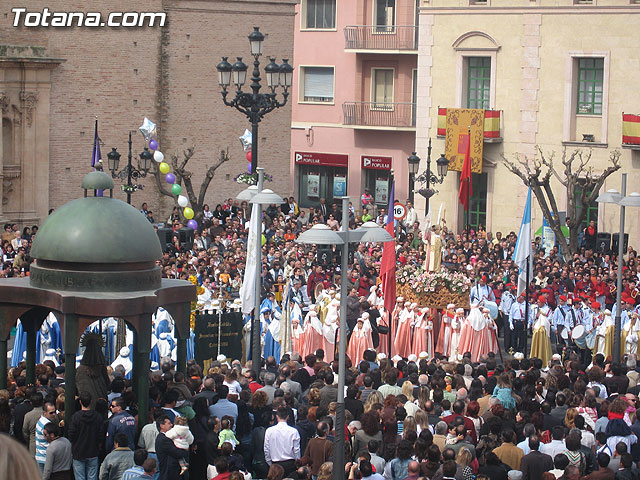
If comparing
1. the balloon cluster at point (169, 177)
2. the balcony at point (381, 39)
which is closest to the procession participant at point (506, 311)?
the balloon cluster at point (169, 177)

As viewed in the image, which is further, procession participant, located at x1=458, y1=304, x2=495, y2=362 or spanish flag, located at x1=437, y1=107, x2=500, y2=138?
spanish flag, located at x1=437, y1=107, x2=500, y2=138

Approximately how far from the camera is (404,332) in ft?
76.6

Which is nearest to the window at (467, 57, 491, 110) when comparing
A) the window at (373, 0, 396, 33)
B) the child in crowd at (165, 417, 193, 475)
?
the window at (373, 0, 396, 33)

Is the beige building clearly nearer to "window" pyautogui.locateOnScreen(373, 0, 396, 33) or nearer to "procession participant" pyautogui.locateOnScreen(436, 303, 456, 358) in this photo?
"window" pyautogui.locateOnScreen(373, 0, 396, 33)

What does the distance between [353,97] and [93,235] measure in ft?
114

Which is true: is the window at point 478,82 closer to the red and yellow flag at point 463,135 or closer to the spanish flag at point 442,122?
the red and yellow flag at point 463,135

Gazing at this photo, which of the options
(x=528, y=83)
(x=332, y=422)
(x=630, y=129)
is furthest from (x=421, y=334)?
(x=528, y=83)

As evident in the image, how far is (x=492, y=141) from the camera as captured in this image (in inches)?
1522

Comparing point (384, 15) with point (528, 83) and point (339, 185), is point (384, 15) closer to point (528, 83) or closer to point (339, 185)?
point (339, 185)

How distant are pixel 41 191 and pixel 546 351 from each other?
850 inches

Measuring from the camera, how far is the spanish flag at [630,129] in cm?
3572

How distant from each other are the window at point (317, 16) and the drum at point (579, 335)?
2627cm

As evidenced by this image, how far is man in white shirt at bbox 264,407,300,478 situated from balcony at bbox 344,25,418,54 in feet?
108

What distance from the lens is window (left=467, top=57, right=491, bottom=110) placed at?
129 ft
